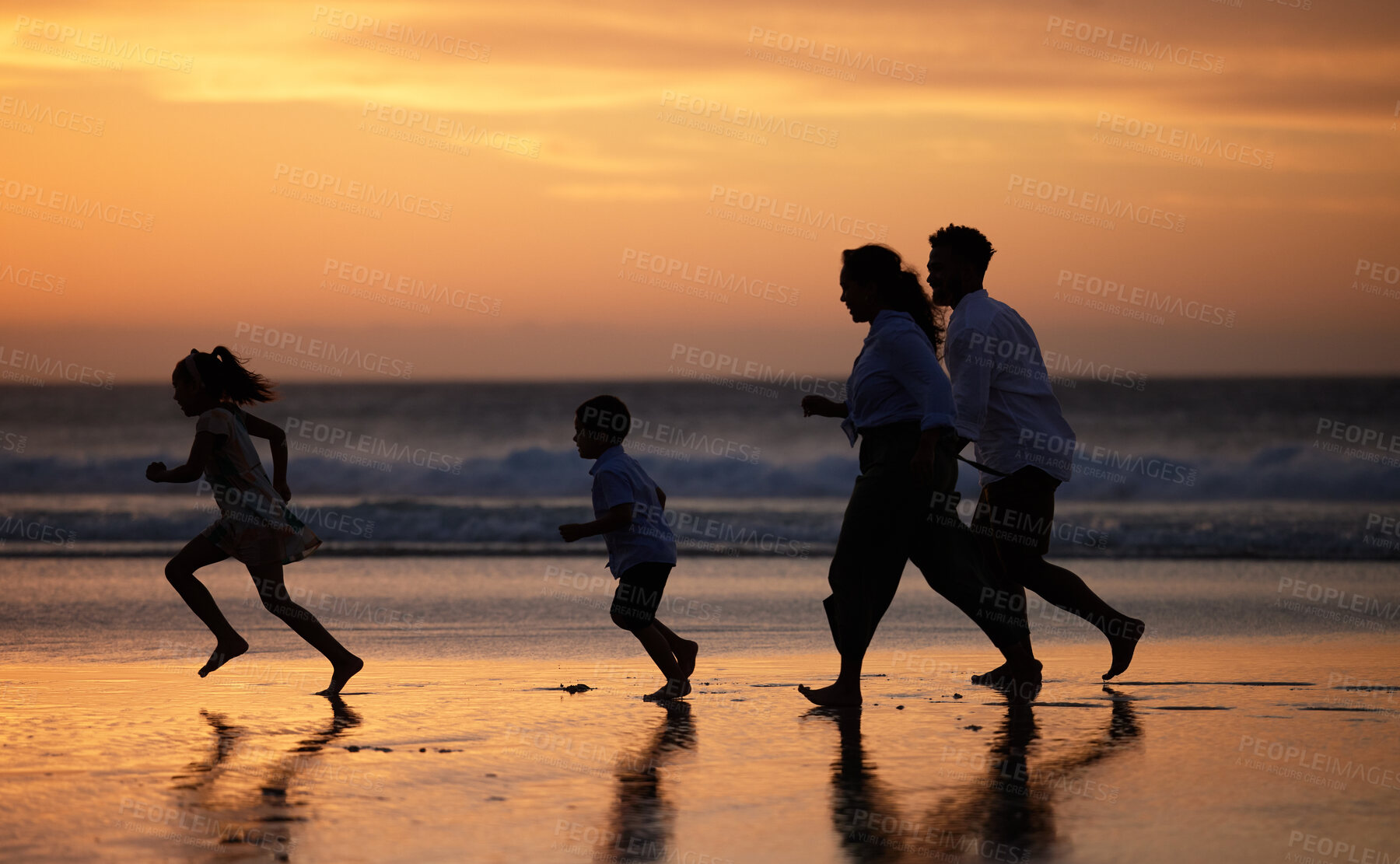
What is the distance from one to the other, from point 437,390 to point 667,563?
64.3m

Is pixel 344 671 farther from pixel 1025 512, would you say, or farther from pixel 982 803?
pixel 982 803

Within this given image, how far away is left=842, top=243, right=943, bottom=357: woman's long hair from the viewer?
5.68 m

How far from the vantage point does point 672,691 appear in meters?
5.81

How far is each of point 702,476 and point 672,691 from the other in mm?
19756

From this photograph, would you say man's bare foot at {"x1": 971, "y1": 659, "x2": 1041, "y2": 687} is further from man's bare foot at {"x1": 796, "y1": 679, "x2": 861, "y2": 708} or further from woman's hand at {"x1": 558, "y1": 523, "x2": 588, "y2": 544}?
woman's hand at {"x1": 558, "y1": 523, "x2": 588, "y2": 544}

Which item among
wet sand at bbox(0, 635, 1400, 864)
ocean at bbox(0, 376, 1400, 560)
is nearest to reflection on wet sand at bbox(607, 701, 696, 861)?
wet sand at bbox(0, 635, 1400, 864)

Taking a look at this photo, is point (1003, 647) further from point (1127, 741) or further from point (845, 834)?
point (845, 834)

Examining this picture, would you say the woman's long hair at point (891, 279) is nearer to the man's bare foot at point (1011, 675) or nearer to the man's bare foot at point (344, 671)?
the man's bare foot at point (1011, 675)

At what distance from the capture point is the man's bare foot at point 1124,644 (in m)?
5.94

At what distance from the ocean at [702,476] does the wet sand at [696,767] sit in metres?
5.71

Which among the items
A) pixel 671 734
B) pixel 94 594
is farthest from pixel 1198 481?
pixel 671 734

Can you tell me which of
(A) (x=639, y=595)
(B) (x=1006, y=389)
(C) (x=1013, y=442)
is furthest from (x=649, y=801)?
(B) (x=1006, y=389)

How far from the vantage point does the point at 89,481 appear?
2722 cm

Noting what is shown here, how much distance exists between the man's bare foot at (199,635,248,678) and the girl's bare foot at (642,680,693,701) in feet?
6.16
